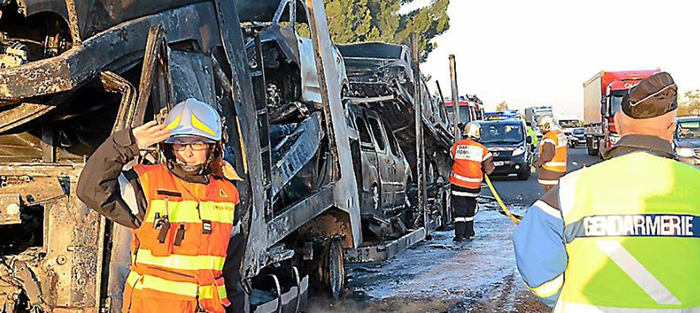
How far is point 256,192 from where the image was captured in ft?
15.3

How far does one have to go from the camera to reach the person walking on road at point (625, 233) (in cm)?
237

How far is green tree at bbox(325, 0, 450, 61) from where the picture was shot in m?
31.3

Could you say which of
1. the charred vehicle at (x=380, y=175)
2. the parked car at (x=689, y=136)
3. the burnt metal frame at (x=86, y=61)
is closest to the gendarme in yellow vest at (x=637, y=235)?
the burnt metal frame at (x=86, y=61)

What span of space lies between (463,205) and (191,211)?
8.32 metres

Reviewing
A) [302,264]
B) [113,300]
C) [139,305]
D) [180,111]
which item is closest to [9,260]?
[113,300]

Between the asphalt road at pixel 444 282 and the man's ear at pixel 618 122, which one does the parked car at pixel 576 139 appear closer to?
the asphalt road at pixel 444 282

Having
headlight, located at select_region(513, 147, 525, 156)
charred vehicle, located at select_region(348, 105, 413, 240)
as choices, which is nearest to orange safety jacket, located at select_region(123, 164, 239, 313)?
charred vehicle, located at select_region(348, 105, 413, 240)

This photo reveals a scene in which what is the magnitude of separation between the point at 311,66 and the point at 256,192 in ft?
5.71

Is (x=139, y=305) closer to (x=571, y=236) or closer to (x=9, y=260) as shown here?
(x=9, y=260)

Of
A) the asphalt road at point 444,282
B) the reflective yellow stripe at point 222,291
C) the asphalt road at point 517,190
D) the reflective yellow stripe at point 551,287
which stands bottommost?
the asphalt road at point 444,282

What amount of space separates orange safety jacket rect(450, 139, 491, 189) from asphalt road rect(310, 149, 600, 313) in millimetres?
862

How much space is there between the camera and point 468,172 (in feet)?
35.7

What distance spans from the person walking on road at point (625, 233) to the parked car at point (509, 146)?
748 inches

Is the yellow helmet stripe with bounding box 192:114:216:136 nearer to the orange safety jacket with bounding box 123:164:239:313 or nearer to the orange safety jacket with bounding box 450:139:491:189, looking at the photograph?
the orange safety jacket with bounding box 123:164:239:313
